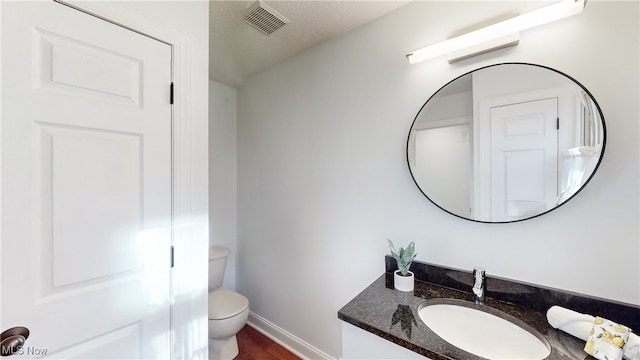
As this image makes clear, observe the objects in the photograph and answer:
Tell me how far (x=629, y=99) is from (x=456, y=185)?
2.17 feet

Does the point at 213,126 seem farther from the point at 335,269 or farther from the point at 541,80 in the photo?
the point at 541,80

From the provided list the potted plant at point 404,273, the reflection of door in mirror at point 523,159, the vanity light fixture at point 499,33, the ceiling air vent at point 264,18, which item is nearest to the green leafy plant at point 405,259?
the potted plant at point 404,273

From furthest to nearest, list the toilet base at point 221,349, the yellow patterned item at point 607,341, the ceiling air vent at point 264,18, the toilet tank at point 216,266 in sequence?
the toilet tank at point 216,266 < the toilet base at point 221,349 < the ceiling air vent at point 264,18 < the yellow patterned item at point 607,341

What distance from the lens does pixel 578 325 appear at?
0.86 m

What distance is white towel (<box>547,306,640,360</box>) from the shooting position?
0.75 metres

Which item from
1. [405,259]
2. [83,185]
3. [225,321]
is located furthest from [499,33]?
[225,321]

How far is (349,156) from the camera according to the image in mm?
1715

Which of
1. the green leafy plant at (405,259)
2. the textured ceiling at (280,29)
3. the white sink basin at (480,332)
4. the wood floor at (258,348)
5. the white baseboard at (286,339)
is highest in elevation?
the textured ceiling at (280,29)

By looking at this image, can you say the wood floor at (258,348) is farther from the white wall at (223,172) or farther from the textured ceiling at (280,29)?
the textured ceiling at (280,29)

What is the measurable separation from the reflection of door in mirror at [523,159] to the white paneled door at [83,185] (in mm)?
1494

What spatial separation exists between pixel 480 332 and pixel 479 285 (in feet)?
0.63

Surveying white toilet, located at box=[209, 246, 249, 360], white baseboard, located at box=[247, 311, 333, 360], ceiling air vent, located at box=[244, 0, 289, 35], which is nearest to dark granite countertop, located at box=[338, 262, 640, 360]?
white baseboard, located at box=[247, 311, 333, 360]

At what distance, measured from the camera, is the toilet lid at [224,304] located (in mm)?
1800

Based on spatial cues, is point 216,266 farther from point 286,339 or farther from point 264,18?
point 264,18
